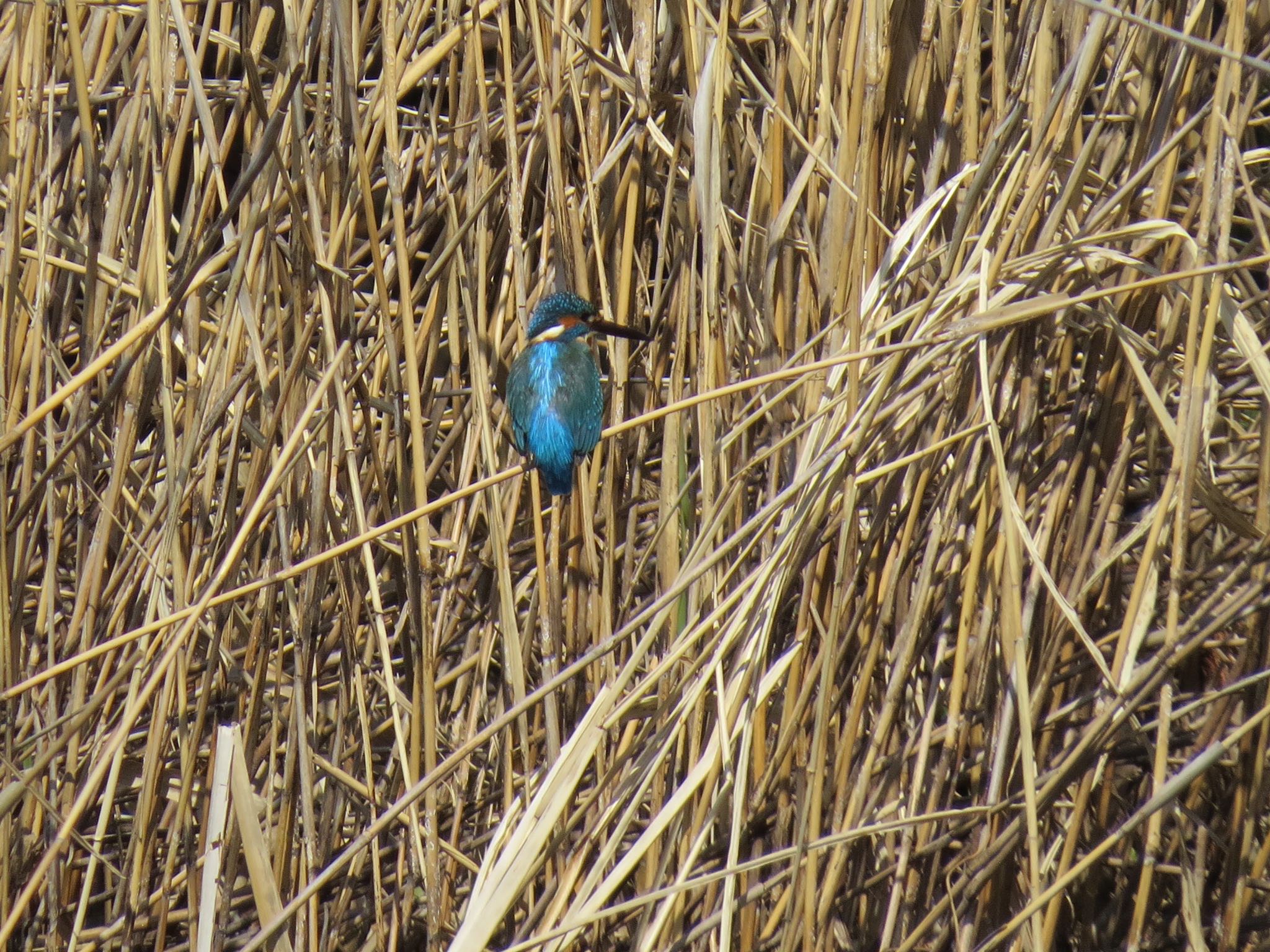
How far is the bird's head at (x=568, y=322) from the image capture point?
208 cm

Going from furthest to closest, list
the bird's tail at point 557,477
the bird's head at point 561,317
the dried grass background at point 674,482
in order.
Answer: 1. the bird's tail at point 557,477
2. the bird's head at point 561,317
3. the dried grass background at point 674,482

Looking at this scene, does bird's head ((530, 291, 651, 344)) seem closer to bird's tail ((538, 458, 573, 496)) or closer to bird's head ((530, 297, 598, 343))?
Result: bird's head ((530, 297, 598, 343))

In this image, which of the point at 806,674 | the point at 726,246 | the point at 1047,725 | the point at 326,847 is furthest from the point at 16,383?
the point at 1047,725

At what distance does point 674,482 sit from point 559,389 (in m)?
0.36

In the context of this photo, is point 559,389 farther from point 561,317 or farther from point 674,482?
point 674,482

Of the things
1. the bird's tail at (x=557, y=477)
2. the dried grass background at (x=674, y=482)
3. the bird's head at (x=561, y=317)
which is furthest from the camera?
the bird's tail at (x=557, y=477)

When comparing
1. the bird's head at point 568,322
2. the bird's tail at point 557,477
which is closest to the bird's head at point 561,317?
the bird's head at point 568,322

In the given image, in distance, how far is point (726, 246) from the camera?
1.94 metres

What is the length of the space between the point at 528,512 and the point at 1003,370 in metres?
1.13

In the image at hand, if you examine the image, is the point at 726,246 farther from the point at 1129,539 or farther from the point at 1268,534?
the point at 1268,534

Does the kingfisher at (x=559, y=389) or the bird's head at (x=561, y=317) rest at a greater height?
the bird's head at (x=561, y=317)

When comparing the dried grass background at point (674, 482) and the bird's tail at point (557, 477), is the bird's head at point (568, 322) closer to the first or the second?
the dried grass background at point (674, 482)

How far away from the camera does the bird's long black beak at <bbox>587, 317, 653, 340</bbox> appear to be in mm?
2088

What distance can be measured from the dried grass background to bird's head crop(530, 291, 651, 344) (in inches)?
1.9
